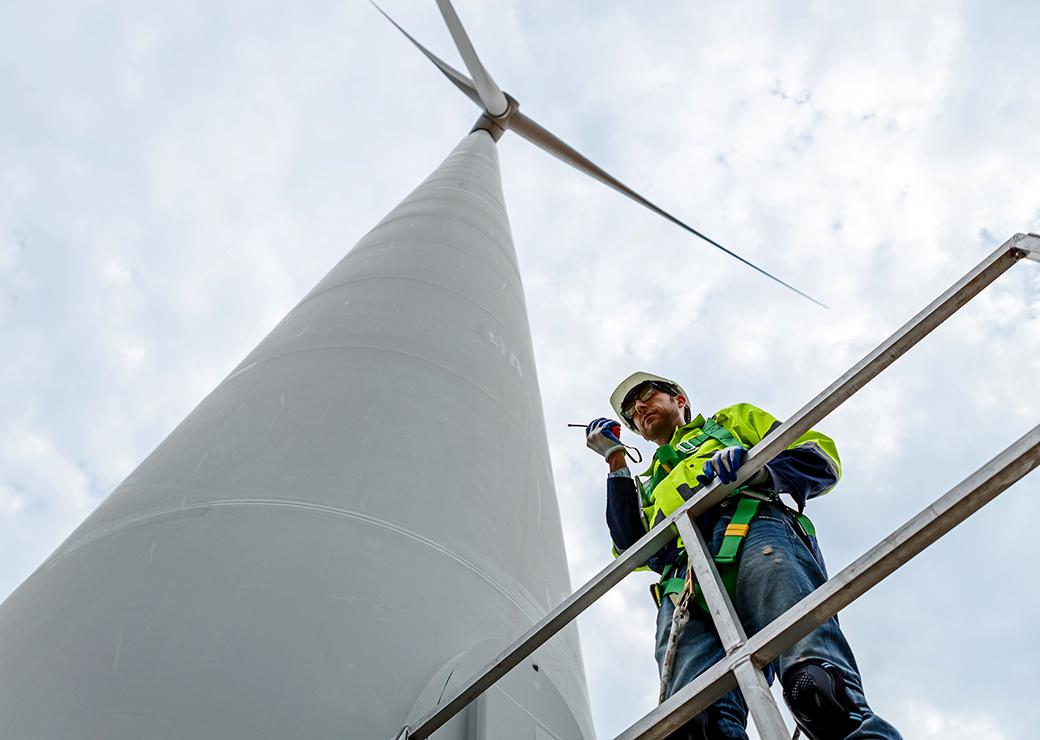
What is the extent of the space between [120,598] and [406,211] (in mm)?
6584

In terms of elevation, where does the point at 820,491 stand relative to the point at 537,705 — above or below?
above

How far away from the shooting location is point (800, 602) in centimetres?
244

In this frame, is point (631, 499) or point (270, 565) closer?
point (270, 565)

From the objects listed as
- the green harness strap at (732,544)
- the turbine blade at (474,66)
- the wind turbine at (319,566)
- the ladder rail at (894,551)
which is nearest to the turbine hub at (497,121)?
the turbine blade at (474,66)

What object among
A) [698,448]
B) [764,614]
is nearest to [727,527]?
[764,614]

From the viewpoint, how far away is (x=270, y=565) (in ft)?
10.9

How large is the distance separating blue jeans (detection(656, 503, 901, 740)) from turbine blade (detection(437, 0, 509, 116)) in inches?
456

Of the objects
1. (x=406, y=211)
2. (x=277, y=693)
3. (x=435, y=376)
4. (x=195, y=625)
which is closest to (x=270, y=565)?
(x=195, y=625)

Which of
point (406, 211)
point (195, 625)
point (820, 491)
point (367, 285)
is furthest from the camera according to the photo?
point (406, 211)

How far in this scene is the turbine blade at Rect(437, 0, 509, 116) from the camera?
1365 cm

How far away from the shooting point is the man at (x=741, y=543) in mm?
2922

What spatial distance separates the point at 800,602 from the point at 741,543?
4.05 feet

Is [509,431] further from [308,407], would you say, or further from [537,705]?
[537,705]

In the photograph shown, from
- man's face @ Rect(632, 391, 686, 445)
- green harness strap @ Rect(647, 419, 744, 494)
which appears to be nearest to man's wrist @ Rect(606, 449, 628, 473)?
green harness strap @ Rect(647, 419, 744, 494)
